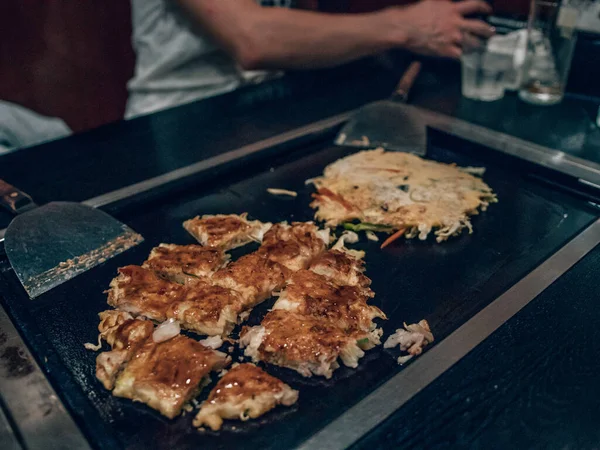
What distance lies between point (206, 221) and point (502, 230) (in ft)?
3.21

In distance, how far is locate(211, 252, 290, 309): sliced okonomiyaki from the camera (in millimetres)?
1517

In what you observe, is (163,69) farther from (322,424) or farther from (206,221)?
(322,424)

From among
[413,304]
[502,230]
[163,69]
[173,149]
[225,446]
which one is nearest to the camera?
[225,446]

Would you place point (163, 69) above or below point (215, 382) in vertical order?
above

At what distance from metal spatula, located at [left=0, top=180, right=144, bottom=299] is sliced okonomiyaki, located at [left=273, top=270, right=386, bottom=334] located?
561mm

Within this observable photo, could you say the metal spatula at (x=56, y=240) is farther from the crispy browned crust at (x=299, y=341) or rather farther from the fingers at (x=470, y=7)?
the fingers at (x=470, y=7)

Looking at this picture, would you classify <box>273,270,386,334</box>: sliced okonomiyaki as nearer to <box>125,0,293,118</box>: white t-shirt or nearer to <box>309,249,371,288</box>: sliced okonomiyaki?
<box>309,249,371,288</box>: sliced okonomiyaki

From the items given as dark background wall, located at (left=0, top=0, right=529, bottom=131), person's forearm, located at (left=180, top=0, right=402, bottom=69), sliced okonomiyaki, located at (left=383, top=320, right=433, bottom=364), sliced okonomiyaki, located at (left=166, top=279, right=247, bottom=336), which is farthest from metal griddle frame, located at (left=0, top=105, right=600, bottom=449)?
dark background wall, located at (left=0, top=0, right=529, bottom=131)

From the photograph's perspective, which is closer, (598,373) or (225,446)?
(225,446)

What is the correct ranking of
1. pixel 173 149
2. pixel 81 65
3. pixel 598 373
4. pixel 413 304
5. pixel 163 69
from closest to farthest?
1. pixel 598 373
2. pixel 413 304
3. pixel 173 149
4. pixel 163 69
5. pixel 81 65

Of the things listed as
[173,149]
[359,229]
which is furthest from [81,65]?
[359,229]

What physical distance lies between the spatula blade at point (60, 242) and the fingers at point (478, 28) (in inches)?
84.0

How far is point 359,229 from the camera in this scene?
182cm

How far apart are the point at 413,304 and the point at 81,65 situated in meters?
3.23
